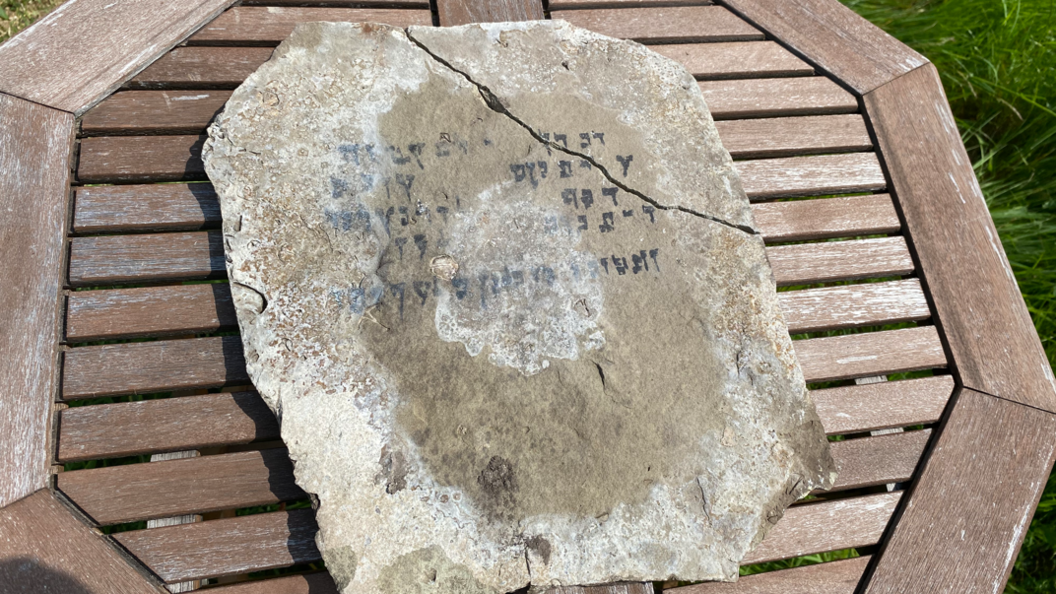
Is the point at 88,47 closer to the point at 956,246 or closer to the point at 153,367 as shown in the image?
the point at 153,367

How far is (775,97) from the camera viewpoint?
189 cm

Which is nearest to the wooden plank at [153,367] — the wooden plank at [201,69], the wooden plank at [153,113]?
the wooden plank at [153,113]

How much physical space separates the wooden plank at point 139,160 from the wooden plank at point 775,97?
1370mm

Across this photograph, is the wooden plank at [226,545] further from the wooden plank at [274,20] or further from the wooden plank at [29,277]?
the wooden plank at [274,20]

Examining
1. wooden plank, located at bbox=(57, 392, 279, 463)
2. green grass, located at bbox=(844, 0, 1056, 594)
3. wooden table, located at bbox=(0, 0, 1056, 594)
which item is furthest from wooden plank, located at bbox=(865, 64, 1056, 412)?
wooden plank, located at bbox=(57, 392, 279, 463)

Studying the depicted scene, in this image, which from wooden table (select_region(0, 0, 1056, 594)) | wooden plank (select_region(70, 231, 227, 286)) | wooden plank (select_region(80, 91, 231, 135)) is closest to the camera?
wooden table (select_region(0, 0, 1056, 594))

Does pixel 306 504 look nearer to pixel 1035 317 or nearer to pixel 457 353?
pixel 457 353

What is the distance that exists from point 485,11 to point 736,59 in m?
0.74

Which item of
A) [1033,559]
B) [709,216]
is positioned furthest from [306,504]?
[1033,559]

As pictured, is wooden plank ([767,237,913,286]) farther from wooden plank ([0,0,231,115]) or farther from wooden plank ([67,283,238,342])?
wooden plank ([0,0,231,115])

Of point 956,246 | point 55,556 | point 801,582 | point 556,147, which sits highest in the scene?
point 556,147

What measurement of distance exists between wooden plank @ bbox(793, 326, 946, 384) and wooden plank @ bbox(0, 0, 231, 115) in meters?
1.79

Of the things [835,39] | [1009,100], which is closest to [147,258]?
[835,39]

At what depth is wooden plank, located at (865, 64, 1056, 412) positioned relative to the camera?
1701mm
